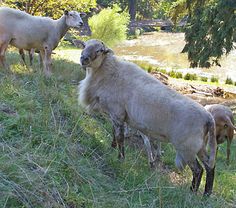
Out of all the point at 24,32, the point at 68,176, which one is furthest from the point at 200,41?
the point at 68,176

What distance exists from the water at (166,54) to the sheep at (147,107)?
63.7 ft

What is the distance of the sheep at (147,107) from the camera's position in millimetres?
5027

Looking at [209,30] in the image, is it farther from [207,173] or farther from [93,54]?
[207,173]

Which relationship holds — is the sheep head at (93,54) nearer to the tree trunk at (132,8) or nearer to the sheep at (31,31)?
the sheep at (31,31)

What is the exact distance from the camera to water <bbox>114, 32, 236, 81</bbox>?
27.7 metres

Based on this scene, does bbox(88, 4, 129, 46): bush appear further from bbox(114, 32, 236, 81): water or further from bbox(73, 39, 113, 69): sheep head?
bbox(73, 39, 113, 69): sheep head

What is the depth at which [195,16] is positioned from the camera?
15.7 m

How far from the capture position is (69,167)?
4.45 meters

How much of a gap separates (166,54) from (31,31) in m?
27.3

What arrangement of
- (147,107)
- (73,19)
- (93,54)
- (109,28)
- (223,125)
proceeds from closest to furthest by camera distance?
(147,107)
(93,54)
(223,125)
(73,19)
(109,28)

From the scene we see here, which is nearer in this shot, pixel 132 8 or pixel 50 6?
pixel 50 6

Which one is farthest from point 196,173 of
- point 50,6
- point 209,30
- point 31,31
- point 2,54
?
point 50,6

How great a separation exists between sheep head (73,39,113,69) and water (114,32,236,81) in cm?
1937

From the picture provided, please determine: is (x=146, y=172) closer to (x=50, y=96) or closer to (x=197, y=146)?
(x=197, y=146)
